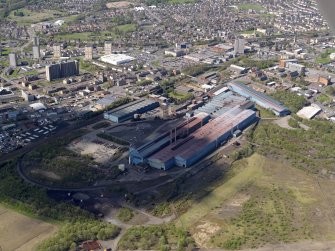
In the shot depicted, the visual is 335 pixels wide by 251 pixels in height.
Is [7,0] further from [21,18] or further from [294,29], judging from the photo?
[294,29]

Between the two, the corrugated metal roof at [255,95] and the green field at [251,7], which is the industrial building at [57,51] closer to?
the corrugated metal roof at [255,95]

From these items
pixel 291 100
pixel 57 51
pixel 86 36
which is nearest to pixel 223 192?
pixel 291 100

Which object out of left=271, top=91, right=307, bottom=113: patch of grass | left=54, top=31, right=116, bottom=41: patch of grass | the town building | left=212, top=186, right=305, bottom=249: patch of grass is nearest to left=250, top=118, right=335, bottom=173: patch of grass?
left=271, top=91, right=307, bottom=113: patch of grass

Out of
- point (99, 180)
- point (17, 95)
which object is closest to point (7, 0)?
point (17, 95)

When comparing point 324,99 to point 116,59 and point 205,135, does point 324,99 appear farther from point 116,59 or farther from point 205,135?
point 116,59

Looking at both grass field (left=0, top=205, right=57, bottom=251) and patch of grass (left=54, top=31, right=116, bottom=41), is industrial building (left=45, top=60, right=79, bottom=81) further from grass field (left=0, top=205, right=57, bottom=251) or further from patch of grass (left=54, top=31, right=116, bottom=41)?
grass field (left=0, top=205, right=57, bottom=251)

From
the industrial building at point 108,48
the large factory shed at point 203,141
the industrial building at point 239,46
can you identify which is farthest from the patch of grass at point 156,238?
the industrial building at point 239,46
